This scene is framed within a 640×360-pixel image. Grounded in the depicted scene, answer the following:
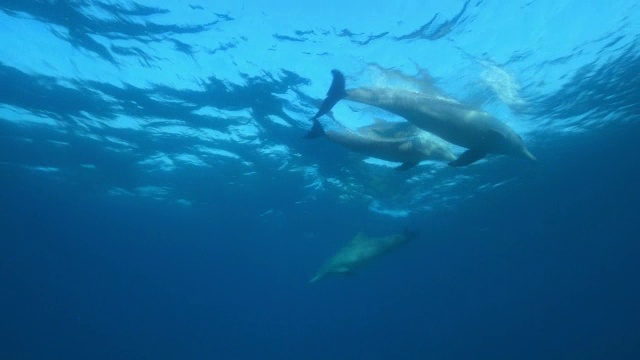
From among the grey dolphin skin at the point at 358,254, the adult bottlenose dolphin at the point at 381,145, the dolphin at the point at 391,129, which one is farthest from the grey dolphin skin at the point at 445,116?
the dolphin at the point at 391,129

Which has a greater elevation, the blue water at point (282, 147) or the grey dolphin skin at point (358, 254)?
the blue water at point (282, 147)

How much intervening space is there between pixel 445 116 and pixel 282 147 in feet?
43.8

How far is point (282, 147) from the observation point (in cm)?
1927

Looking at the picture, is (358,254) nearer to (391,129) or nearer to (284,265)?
(391,129)

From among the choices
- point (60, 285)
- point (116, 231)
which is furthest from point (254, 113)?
point (60, 285)

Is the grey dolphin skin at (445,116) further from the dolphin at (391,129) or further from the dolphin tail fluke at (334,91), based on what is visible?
the dolphin at (391,129)

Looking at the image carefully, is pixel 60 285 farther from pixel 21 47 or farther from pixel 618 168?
pixel 618 168

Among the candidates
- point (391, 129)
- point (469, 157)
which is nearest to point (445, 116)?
point (469, 157)

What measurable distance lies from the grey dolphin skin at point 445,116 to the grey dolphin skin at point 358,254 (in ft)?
12.4

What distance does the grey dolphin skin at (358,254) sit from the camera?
33.8 ft

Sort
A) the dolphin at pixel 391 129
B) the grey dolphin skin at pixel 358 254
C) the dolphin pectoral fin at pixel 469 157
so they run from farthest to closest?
the dolphin at pixel 391 129, the grey dolphin skin at pixel 358 254, the dolphin pectoral fin at pixel 469 157

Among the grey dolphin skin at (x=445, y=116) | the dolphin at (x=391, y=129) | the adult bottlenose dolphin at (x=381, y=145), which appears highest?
the dolphin at (x=391, y=129)

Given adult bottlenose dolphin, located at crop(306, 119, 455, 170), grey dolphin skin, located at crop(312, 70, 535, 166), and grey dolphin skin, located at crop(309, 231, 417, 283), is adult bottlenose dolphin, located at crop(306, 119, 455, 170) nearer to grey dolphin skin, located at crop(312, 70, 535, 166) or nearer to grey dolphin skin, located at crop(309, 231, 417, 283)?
grey dolphin skin, located at crop(312, 70, 535, 166)

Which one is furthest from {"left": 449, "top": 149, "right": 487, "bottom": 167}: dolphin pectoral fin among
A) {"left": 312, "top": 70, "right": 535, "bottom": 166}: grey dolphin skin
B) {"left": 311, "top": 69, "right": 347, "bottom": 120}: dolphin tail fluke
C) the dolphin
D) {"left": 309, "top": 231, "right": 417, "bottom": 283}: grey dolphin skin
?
the dolphin
